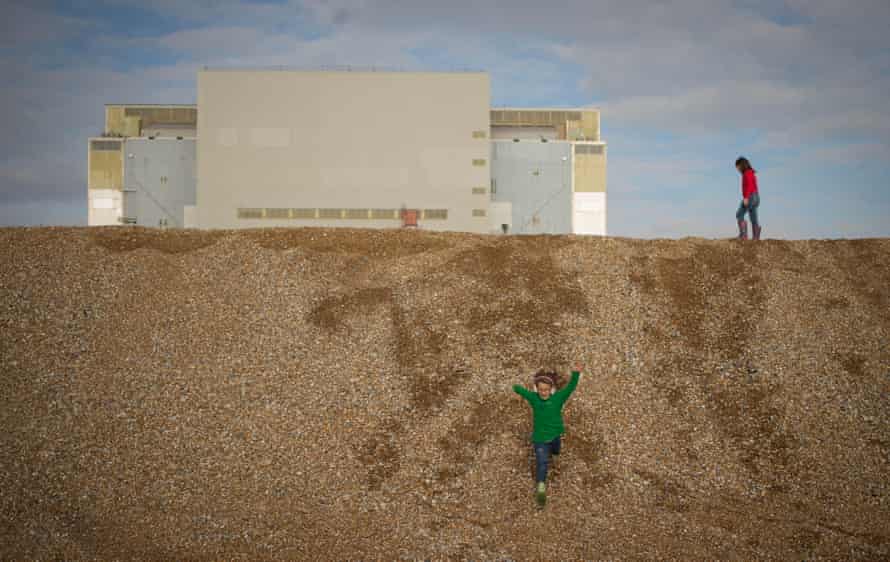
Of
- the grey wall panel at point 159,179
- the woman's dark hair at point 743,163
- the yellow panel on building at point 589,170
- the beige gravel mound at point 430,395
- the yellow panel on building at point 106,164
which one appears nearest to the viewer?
the beige gravel mound at point 430,395

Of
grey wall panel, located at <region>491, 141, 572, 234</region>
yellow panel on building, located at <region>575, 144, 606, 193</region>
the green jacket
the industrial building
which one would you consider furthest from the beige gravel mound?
yellow panel on building, located at <region>575, 144, 606, 193</region>

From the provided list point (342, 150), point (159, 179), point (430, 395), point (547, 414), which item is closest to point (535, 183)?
point (342, 150)

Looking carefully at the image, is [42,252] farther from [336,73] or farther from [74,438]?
[336,73]

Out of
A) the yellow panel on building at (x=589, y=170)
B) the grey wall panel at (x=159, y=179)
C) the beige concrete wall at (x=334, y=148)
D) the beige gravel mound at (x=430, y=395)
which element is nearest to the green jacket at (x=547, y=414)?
the beige gravel mound at (x=430, y=395)

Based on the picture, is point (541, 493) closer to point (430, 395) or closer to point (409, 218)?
point (430, 395)

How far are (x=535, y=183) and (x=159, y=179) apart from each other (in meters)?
19.4

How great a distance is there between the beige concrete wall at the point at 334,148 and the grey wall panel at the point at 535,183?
10.3 ft

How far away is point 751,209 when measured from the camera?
19.2 m

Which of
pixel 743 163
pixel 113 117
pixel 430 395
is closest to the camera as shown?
pixel 430 395

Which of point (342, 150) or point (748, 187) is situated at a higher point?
point (342, 150)

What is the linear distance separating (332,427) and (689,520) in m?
6.11

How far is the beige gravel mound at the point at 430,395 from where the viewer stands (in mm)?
10078

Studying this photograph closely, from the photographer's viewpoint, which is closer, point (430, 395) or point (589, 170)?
point (430, 395)

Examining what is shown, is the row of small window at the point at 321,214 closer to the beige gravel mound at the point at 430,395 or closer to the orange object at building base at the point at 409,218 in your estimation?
the orange object at building base at the point at 409,218
